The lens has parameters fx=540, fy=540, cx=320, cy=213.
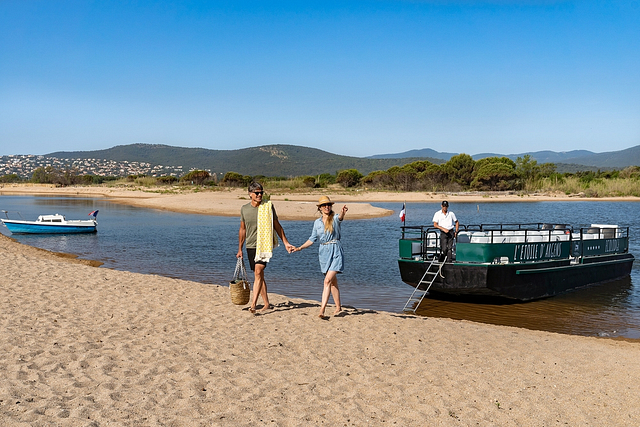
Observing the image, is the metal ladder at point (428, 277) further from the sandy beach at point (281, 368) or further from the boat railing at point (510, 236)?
the sandy beach at point (281, 368)

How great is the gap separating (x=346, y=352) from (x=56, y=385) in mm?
3484

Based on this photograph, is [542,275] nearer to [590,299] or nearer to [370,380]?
[590,299]

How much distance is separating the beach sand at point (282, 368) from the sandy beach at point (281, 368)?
21mm

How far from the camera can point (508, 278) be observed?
1230 centimetres

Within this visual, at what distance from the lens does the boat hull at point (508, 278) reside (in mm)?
12141

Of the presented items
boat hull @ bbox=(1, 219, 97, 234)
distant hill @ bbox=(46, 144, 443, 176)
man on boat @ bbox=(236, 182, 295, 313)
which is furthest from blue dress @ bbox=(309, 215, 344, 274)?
distant hill @ bbox=(46, 144, 443, 176)

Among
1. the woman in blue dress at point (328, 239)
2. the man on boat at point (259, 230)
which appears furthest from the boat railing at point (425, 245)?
the man on boat at point (259, 230)

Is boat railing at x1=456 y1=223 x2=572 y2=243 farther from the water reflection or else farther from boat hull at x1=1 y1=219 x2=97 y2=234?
boat hull at x1=1 y1=219 x2=97 y2=234

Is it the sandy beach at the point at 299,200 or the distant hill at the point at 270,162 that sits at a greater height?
Result: the distant hill at the point at 270,162

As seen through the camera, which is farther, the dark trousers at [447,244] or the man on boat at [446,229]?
the dark trousers at [447,244]

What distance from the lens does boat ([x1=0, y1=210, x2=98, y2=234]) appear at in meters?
28.0

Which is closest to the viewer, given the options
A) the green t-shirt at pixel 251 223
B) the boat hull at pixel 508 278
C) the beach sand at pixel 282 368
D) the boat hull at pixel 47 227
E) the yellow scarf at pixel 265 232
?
the beach sand at pixel 282 368

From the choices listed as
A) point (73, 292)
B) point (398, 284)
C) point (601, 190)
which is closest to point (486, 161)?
point (601, 190)

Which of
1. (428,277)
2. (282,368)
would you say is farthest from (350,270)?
(282,368)
